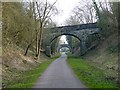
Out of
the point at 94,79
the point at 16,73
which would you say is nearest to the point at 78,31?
the point at 16,73

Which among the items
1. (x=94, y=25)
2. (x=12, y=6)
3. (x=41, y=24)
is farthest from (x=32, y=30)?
(x=94, y=25)

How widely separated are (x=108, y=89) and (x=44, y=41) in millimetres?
56340

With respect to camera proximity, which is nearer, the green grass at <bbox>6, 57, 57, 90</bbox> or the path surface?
the path surface

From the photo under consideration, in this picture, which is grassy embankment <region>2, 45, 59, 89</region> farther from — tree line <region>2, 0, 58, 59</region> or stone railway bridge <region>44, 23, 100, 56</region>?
stone railway bridge <region>44, 23, 100, 56</region>

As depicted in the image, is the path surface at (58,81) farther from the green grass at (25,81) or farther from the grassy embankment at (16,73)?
the grassy embankment at (16,73)

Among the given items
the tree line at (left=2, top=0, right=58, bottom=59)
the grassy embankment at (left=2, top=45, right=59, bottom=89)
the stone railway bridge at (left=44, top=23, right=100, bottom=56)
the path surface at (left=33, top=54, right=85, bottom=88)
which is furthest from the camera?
the stone railway bridge at (left=44, top=23, right=100, bottom=56)

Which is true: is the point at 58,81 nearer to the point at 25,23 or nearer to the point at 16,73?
the point at 16,73

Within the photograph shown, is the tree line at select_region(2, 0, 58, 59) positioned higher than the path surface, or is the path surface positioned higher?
the tree line at select_region(2, 0, 58, 59)

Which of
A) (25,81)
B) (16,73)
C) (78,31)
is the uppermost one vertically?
(78,31)

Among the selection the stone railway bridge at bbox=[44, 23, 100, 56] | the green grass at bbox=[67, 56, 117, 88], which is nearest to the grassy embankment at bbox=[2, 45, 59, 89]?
the green grass at bbox=[67, 56, 117, 88]

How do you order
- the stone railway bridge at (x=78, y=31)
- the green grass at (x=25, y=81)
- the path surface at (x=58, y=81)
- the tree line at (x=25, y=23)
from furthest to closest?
the stone railway bridge at (x=78, y=31) → the tree line at (x=25, y=23) → the green grass at (x=25, y=81) → the path surface at (x=58, y=81)

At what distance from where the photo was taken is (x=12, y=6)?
23578 mm

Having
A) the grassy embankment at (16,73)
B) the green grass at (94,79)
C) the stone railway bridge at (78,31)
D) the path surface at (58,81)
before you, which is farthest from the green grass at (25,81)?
the stone railway bridge at (78,31)

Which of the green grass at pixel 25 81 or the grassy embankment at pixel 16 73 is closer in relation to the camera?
the green grass at pixel 25 81
